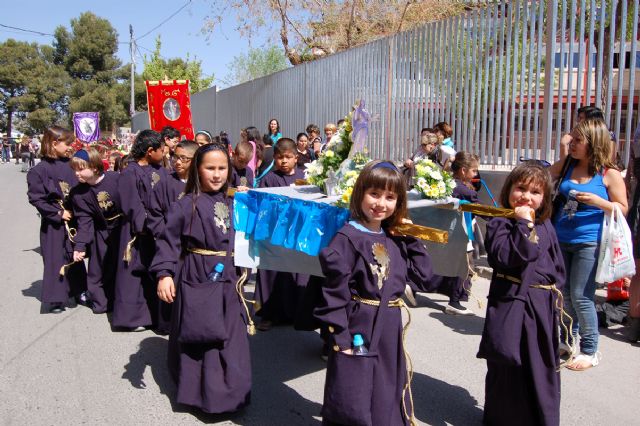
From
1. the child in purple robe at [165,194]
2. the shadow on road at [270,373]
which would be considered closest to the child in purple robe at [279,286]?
the shadow on road at [270,373]

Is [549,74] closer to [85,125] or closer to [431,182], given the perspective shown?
[431,182]

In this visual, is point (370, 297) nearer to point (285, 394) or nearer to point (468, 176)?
point (285, 394)

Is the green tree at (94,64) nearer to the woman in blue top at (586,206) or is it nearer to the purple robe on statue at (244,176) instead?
the purple robe on statue at (244,176)

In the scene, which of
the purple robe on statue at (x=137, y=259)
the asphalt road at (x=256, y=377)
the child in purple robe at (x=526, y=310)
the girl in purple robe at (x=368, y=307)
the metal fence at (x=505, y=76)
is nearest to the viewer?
the girl in purple robe at (x=368, y=307)

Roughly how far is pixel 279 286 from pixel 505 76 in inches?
181

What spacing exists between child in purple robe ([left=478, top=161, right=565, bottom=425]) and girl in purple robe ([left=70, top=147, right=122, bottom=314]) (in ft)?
13.9

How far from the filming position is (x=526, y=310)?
3.40 m

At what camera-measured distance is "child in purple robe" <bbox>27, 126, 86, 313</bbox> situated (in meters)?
6.38

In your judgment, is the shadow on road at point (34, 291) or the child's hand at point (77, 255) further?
the shadow on road at point (34, 291)

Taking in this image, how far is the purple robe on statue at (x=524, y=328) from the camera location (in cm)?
334

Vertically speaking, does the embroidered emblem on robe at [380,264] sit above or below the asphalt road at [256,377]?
above

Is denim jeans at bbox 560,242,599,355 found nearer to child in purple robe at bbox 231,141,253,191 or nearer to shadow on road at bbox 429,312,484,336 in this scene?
shadow on road at bbox 429,312,484,336

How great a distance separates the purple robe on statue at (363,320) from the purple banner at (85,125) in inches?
577

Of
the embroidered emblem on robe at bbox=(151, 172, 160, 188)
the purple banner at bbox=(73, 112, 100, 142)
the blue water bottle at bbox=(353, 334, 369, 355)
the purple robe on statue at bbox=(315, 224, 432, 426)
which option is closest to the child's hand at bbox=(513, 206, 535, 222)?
the purple robe on statue at bbox=(315, 224, 432, 426)
